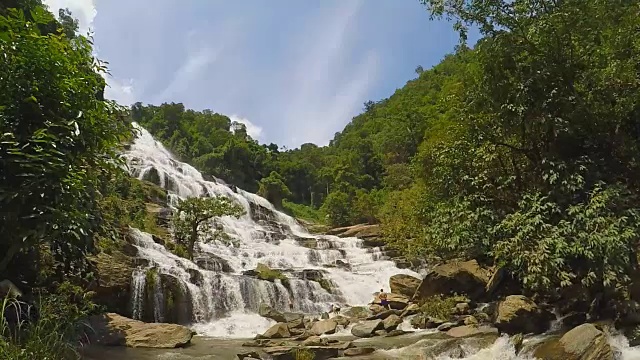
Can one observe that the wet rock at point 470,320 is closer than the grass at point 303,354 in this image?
No

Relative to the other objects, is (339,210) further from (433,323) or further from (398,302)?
(433,323)

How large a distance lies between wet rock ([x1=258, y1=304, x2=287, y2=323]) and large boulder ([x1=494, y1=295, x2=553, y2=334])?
7967 millimetres

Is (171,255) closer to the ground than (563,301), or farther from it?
farther from it

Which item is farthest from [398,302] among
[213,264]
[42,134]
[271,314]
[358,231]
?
[358,231]

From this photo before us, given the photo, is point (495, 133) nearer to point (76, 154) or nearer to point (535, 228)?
point (535, 228)

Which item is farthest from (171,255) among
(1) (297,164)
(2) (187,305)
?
(1) (297,164)

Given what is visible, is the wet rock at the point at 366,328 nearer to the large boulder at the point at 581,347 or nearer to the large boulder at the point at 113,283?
the large boulder at the point at 581,347

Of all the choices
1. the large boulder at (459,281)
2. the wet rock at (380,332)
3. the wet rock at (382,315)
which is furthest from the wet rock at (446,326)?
the large boulder at (459,281)

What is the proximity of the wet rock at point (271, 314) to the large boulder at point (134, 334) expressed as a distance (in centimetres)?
448

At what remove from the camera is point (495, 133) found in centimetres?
1338

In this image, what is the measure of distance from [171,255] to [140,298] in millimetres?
4948

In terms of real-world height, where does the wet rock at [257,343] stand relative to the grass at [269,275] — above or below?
below

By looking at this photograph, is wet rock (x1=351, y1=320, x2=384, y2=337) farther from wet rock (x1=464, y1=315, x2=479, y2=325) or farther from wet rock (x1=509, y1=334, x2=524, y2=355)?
wet rock (x1=509, y1=334, x2=524, y2=355)

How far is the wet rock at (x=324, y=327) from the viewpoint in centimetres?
1523
